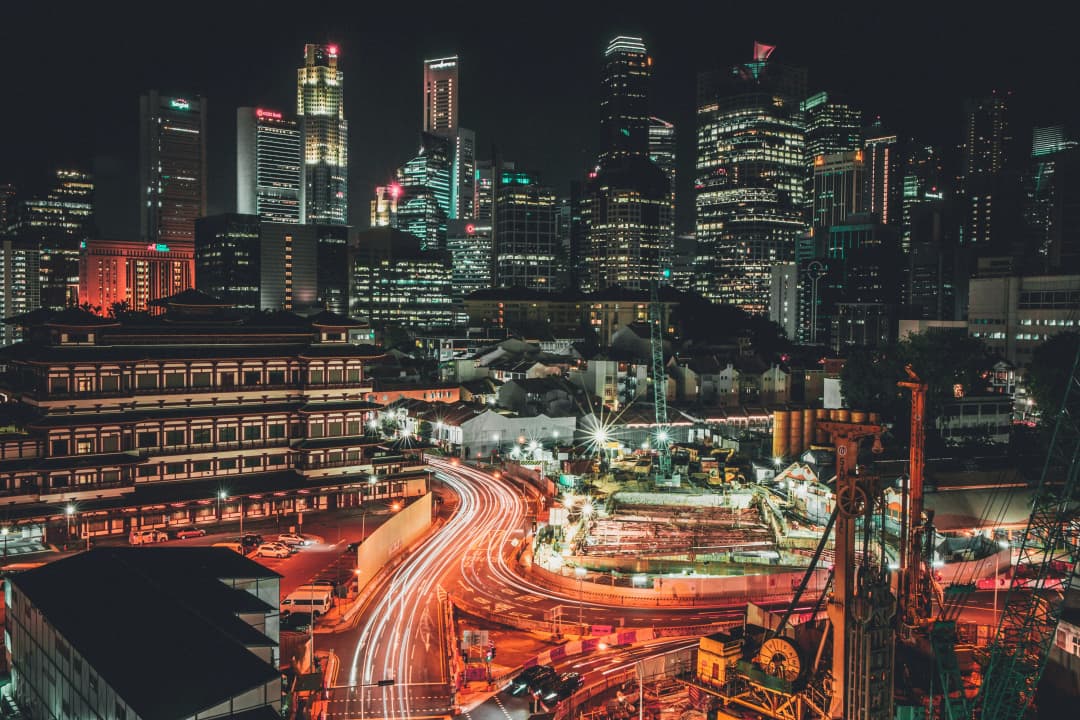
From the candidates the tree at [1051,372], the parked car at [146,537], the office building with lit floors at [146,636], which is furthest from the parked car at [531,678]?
the tree at [1051,372]

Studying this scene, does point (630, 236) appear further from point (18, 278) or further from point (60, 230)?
point (18, 278)

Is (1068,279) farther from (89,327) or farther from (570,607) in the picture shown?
(89,327)

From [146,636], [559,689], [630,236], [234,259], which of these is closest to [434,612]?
[559,689]

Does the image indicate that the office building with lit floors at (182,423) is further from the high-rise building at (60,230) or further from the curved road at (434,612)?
the high-rise building at (60,230)

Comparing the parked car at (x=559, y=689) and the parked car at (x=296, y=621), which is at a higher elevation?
the parked car at (x=296, y=621)

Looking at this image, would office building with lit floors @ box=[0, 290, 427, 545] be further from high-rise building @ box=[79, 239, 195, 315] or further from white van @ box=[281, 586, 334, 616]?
high-rise building @ box=[79, 239, 195, 315]

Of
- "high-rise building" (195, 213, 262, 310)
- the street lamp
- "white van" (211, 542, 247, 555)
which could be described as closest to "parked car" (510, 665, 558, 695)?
the street lamp

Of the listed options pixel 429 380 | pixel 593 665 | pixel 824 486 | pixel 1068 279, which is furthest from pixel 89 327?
pixel 1068 279
